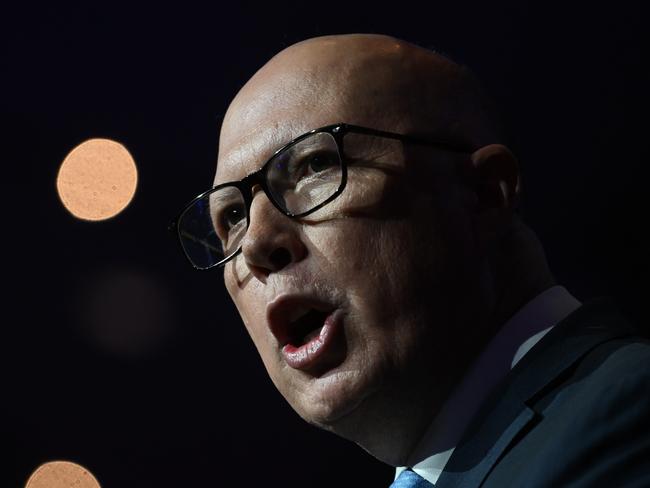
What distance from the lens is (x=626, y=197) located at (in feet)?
5.03

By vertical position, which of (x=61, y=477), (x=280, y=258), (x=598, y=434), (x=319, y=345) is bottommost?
(x=61, y=477)

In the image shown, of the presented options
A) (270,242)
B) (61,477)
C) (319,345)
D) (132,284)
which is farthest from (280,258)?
(61,477)

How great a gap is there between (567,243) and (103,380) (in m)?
1.06

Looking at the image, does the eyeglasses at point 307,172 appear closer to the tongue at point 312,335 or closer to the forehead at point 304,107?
the forehead at point 304,107

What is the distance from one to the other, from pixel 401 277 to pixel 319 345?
0.13 m

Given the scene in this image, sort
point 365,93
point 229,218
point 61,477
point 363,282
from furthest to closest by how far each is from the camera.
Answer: point 61,477
point 229,218
point 365,93
point 363,282

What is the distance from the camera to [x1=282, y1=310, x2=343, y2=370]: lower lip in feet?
3.45

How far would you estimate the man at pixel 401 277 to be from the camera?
1.04m

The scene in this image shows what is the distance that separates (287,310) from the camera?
1101 mm

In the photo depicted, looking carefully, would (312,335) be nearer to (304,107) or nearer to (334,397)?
(334,397)

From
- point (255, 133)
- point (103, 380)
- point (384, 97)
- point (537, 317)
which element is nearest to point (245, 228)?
point (255, 133)

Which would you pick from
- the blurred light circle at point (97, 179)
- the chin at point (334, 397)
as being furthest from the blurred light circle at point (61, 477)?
the chin at point (334, 397)

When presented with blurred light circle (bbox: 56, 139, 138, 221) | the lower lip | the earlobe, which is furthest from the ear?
blurred light circle (bbox: 56, 139, 138, 221)

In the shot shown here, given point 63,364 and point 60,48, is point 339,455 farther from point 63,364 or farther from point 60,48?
point 60,48
